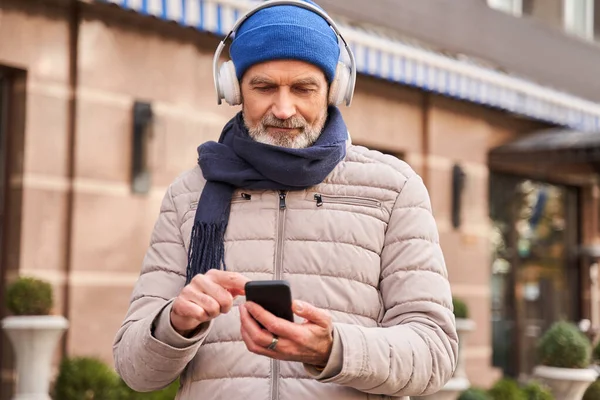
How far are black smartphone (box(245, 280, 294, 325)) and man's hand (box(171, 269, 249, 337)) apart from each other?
58mm

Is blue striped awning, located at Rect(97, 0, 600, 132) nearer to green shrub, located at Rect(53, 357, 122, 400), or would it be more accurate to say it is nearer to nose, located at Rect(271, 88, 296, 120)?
green shrub, located at Rect(53, 357, 122, 400)

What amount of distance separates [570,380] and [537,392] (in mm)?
920

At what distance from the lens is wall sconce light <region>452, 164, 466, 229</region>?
392 inches

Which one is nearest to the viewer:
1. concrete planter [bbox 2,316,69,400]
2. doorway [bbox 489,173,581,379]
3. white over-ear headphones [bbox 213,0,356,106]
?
white over-ear headphones [bbox 213,0,356,106]

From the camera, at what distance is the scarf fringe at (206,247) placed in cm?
215

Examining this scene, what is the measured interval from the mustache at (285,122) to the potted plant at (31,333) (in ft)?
12.2

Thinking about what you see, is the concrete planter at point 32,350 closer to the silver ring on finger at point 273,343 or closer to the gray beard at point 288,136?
the gray beard at point 288,136

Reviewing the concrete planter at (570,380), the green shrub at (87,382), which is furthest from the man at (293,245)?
the concrete planter at (570,380)

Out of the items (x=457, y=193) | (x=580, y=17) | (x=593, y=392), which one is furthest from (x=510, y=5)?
(x=593, y=392)

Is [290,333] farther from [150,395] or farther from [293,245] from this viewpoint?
[150,395]

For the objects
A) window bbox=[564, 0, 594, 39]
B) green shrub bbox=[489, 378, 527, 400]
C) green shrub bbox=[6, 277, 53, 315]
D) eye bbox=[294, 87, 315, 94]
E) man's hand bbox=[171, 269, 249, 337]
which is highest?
window bbox=[564, 0, 594, 39]

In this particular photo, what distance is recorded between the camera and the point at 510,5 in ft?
37.2

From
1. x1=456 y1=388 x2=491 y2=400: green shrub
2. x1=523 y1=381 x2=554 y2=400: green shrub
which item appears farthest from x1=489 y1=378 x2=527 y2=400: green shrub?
x1=456 y1=388 x2=491 y2=400: green shrub

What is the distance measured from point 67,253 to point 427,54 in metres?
3.92
